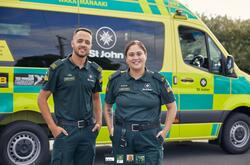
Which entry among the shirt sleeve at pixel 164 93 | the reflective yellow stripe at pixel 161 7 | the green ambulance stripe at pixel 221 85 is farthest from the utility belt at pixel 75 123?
the green ambulance stripe at pixel 221 85

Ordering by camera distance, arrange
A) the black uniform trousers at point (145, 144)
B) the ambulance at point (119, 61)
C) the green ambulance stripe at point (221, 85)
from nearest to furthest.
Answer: the black uniform trousers at point (145, 144), the ambulance at point (119, 61), the green ambulance stripe at point (221, 85)

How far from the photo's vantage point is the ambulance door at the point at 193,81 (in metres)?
7.16

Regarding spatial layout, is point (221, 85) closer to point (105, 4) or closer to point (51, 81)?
point (105, 4)

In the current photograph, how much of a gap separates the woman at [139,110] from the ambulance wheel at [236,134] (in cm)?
417

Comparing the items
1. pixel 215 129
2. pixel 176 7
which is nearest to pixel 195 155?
pixel 215 129

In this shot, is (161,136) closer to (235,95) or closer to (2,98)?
(2,98)

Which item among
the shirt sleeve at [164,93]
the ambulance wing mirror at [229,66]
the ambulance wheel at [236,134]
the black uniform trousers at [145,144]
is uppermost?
the ambulance wing mirror at [229,66]

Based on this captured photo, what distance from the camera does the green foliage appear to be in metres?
20.0

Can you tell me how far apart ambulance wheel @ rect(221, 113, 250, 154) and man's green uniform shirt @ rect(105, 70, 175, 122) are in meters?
4.18

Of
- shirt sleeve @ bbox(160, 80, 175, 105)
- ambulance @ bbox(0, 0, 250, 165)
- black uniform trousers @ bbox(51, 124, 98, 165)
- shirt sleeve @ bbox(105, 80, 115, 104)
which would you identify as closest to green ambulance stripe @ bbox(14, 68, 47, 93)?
ambulance @ bbox(0, 0, 250, 165)

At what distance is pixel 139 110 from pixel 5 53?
2.82 meters

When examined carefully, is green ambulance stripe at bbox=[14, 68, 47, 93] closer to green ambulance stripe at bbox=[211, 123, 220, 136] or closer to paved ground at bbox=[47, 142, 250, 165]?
paved ground at bbox=[47, 142, 250, 165]

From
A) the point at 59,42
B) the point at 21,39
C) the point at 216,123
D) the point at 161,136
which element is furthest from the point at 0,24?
the point at 216,123

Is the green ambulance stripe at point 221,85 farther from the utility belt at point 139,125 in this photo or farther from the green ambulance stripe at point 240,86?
the utility belt at point 139,125
